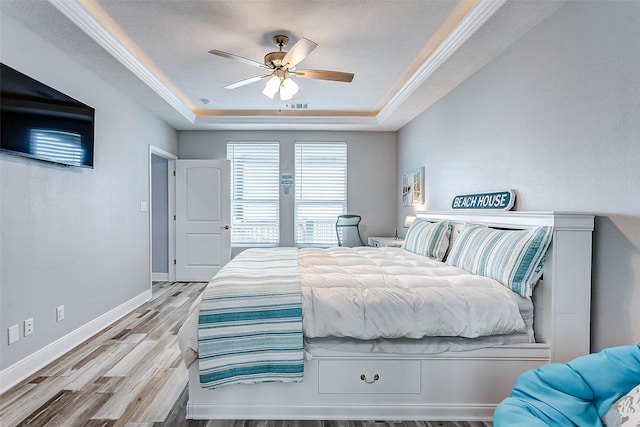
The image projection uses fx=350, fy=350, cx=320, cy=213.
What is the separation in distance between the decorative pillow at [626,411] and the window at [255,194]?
497 centimetres

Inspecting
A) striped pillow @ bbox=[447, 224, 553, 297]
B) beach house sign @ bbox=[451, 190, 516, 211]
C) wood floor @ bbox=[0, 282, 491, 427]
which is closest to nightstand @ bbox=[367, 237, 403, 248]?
beach house sign @ bbox=[451, 190, 516, 211]

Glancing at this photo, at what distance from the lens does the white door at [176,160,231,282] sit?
5.62 metres

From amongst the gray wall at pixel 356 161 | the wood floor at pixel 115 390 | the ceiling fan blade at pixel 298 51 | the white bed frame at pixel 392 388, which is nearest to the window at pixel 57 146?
the wood floor at pixel 115 390

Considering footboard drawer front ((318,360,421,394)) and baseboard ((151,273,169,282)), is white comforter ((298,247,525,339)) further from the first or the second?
baseboard ((151,273,169,282))

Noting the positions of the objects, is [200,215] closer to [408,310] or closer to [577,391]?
[408,310]

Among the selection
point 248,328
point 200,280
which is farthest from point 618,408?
point 200,280

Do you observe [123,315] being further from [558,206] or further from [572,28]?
[572,28]

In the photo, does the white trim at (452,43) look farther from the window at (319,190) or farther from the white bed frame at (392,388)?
the window at (319,190)

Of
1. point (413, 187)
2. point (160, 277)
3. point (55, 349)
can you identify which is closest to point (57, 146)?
point (55, 349)

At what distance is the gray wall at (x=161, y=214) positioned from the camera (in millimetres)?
5688

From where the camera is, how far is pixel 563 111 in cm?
218

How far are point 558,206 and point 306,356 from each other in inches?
71.7

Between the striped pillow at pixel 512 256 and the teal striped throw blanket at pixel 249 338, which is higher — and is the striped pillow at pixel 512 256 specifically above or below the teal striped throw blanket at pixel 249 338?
above

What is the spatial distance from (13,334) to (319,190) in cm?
430
